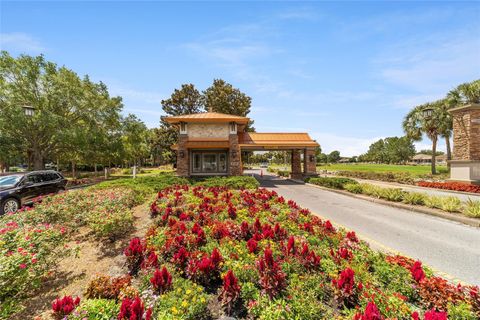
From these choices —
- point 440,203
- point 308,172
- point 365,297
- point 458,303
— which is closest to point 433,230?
point 440,203

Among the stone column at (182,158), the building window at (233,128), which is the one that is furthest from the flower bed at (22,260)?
the building window at (233,128)

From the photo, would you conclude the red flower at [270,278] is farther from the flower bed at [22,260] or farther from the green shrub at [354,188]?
the green shrub at [354,188]

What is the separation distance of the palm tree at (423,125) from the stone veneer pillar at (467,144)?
1582 centimetres

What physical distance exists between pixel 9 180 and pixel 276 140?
1916 cm

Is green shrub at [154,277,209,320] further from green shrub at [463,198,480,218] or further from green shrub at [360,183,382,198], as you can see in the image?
green shrub at [360,183,382,198]

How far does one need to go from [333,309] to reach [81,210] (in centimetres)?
746

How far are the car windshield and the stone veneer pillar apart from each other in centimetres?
2653

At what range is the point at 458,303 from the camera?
10.1 ft

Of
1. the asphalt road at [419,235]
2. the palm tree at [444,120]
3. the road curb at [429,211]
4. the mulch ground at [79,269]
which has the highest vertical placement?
the palm tree at [444,120]

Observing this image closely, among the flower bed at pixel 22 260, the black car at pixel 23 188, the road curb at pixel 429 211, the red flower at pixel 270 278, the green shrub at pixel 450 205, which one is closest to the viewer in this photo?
the flower bed at pixel 22 260

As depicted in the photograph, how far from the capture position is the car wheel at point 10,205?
9107mm

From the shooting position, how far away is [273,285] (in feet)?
10.7

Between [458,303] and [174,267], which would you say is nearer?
[458,303]

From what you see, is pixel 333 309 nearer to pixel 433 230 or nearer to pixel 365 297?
pixel 365 297
